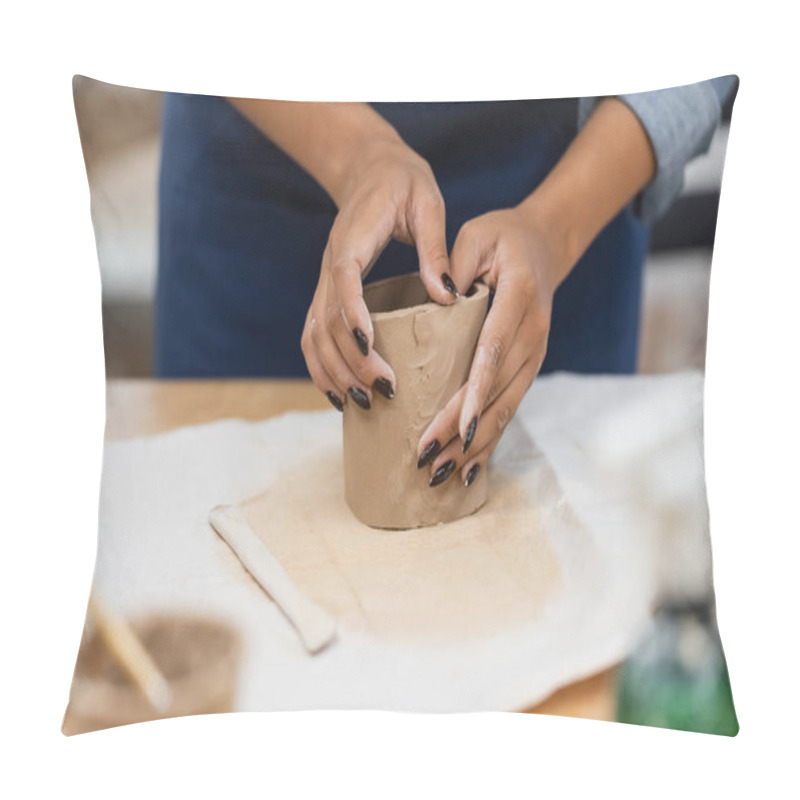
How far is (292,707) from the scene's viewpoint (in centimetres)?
162

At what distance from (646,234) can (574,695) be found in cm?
53

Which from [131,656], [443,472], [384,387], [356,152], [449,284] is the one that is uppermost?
[356,152]

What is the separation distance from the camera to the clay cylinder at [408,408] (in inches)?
63.4

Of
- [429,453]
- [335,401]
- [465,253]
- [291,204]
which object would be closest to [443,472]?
[429,453]

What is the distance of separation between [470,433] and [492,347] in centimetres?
10

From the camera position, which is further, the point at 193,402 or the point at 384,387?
the point at 193,402

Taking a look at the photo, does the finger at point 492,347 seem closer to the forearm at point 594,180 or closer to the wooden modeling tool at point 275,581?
the forearm at point 594,180

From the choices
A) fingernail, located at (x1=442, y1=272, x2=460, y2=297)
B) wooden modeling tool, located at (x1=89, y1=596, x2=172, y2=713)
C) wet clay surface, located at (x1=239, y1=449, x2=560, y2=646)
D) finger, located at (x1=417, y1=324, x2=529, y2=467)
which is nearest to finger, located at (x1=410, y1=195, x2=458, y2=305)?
fingernail, located at (x1=442, y1=272, x2=460, y2=297)

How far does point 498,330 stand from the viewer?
1.64 m

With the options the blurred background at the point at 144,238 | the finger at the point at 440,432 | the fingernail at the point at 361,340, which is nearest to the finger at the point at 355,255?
the fingernail at the point at 361,340

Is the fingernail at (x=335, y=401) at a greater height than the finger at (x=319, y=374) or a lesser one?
lesser

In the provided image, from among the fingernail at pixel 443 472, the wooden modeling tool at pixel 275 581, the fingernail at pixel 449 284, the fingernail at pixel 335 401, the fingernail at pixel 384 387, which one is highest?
the fingernail at pixel 449 284

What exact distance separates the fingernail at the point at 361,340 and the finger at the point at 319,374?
65 millimetres

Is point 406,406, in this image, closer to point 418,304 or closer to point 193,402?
point 418,304
